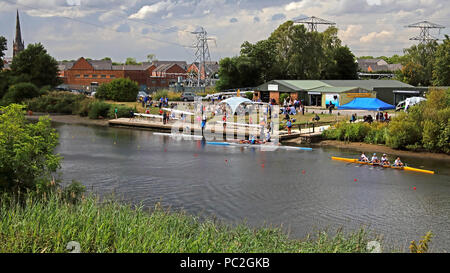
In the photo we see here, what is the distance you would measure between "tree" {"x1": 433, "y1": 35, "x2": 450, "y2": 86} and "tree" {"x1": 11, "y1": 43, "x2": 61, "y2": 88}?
209 feet

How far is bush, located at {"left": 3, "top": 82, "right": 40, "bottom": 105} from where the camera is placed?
70.4 m

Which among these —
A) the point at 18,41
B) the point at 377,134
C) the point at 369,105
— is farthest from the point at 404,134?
the point at 18,41

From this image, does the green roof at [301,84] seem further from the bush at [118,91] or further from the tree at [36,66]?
the tree at [36,66]

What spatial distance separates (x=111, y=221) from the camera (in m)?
12.7

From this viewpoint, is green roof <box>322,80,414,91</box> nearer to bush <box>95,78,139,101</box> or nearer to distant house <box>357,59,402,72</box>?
bush <box>95,78,139,101</box>

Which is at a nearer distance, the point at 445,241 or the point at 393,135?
the point at 445,241

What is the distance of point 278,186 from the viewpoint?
2517 centimetres

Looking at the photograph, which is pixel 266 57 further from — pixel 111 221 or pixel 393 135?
pixel 111 221

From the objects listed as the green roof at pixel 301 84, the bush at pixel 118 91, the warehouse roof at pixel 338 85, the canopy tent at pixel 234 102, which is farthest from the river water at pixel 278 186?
the bush at pixel 118 91

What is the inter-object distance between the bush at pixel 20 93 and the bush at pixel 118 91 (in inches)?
420

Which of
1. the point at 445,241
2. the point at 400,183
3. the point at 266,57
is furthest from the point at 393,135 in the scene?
the point at 266,57

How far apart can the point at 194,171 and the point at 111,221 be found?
15.9 m

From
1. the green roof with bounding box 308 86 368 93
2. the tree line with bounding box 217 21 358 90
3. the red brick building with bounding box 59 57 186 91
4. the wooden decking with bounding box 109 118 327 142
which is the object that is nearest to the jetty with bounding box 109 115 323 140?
the wooden decking with bounding box 109 118 327 142

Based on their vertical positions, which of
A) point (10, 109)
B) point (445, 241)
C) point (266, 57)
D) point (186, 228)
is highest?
point (266, 57)
